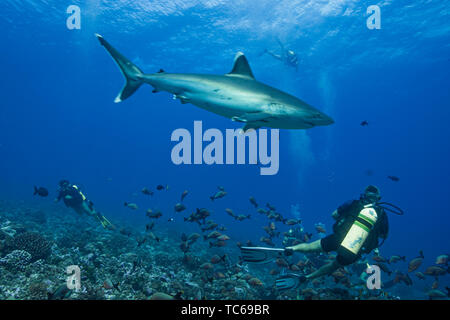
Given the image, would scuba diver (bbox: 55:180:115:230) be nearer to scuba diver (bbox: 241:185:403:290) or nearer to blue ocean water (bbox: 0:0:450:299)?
scuba diver (bbox: 241:185:403:290)

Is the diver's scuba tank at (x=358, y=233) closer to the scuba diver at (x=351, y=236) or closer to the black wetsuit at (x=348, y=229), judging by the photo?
the scuba diver at (x=351, y=236)

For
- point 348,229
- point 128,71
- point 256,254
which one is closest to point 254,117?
point 128,71

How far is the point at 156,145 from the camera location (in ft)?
498

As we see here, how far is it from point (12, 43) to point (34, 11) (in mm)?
18533

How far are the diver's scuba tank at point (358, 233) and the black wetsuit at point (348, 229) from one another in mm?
214

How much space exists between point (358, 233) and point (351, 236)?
138mm

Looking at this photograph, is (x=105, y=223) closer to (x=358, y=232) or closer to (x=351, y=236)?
(x=351, y=236)

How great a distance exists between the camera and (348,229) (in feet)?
15.8

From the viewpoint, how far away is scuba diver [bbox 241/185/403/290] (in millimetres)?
4461

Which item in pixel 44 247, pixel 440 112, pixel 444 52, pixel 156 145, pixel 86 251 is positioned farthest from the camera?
pixel 156 145

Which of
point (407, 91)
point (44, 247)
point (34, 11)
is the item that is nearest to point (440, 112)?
point (407, 91)

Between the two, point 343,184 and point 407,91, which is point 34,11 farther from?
point 343,184

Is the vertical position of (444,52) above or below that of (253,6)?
below

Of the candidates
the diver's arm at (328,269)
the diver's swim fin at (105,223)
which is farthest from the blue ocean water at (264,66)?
the diver's arm at (328,269)
